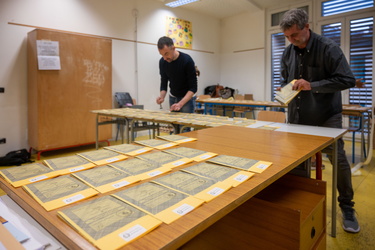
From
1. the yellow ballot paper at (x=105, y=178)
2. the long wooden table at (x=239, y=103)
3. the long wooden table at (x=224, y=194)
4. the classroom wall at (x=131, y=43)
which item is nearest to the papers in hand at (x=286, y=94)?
the long wooden table at (x=224, y=194)

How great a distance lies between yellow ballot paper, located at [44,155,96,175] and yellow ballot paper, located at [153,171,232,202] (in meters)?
0.30

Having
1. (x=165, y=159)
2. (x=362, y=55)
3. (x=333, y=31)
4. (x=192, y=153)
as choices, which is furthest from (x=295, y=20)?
(x=333, y=31)

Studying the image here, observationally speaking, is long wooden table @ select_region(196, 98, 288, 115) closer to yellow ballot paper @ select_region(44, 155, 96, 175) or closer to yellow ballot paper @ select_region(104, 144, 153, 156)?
yellow ballot paper @ select_region(104, 144, 153, 156)

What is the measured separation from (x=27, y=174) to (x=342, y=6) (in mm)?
5864

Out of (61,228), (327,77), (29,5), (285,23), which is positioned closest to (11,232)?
(61,228)

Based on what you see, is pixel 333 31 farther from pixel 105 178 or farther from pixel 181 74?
pixel 105 178

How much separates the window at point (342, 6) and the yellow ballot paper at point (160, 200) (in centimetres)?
560

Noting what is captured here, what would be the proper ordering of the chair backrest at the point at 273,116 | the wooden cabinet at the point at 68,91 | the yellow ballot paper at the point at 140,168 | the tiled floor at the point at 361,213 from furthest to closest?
the wooden cabinet at the point at 68,91 < the chair backrest at the point at 273,116 < the tiled floor at the point at 361,213 < the yellow ballot paper at the point at 140,168

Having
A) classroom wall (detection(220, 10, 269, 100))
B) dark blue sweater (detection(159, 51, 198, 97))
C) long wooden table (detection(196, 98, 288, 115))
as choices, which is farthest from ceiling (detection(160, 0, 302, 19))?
dark blue sweater (detection(159, 51, 198, 97))

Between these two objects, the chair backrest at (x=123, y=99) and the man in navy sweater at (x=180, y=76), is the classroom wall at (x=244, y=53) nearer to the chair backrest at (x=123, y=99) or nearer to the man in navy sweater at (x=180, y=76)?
the chair backrest at (x=123, y=99)

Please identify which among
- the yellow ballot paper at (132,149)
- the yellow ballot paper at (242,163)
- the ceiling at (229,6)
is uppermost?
the ceiling at (229,6)

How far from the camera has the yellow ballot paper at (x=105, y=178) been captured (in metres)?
0.74

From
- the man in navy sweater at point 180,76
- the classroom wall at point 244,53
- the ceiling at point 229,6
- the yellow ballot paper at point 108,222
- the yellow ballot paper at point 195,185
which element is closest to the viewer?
the yellow ballot paper at point 108,222

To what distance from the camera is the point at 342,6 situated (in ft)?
16.1
